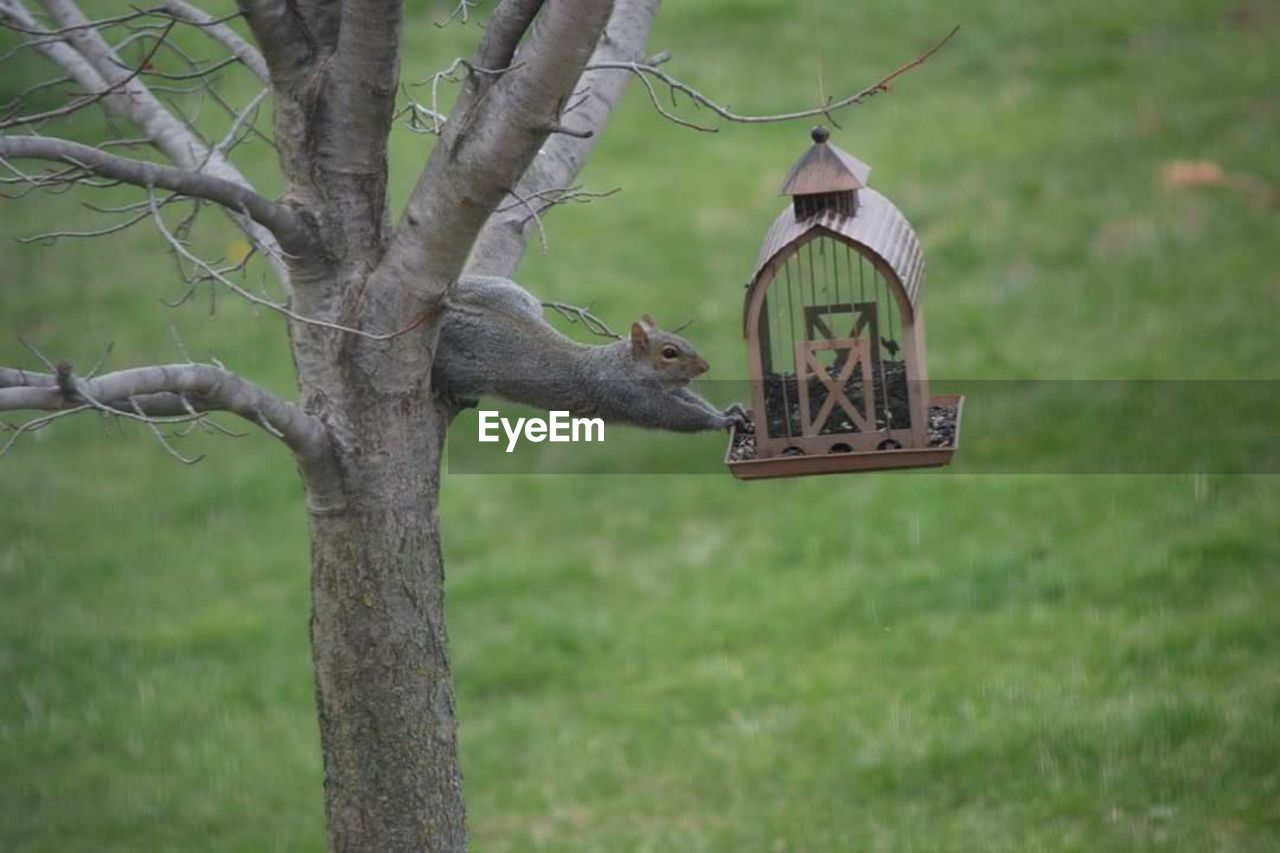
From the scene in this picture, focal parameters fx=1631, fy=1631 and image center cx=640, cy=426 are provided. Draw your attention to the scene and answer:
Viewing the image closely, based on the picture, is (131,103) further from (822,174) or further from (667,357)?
(822,174)

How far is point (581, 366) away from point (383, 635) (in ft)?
3.49

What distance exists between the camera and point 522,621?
6227 mm

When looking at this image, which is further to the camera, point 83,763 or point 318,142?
point 83,763

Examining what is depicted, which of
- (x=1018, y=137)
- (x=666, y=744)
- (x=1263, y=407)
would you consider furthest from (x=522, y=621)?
(x=1018, y=137)

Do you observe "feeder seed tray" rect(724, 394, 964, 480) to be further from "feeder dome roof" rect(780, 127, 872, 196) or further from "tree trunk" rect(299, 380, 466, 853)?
"tree trunk" rect(299, 380, 466, 853)

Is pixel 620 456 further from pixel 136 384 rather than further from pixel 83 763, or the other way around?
pixel 136 384

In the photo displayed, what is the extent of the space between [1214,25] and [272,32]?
7.55 m

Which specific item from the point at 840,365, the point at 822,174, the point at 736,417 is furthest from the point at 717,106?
the point at 736,417

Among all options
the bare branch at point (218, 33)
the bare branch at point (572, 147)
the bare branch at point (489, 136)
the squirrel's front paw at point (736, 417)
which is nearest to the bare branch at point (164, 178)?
the bare branch at point (489, 136)

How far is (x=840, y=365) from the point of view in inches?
131

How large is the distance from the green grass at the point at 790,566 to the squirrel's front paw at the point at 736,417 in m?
1.17

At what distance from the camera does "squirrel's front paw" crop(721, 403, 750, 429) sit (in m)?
3.56

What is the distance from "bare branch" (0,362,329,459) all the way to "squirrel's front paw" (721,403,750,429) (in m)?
0.99

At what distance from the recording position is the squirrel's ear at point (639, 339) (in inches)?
151
